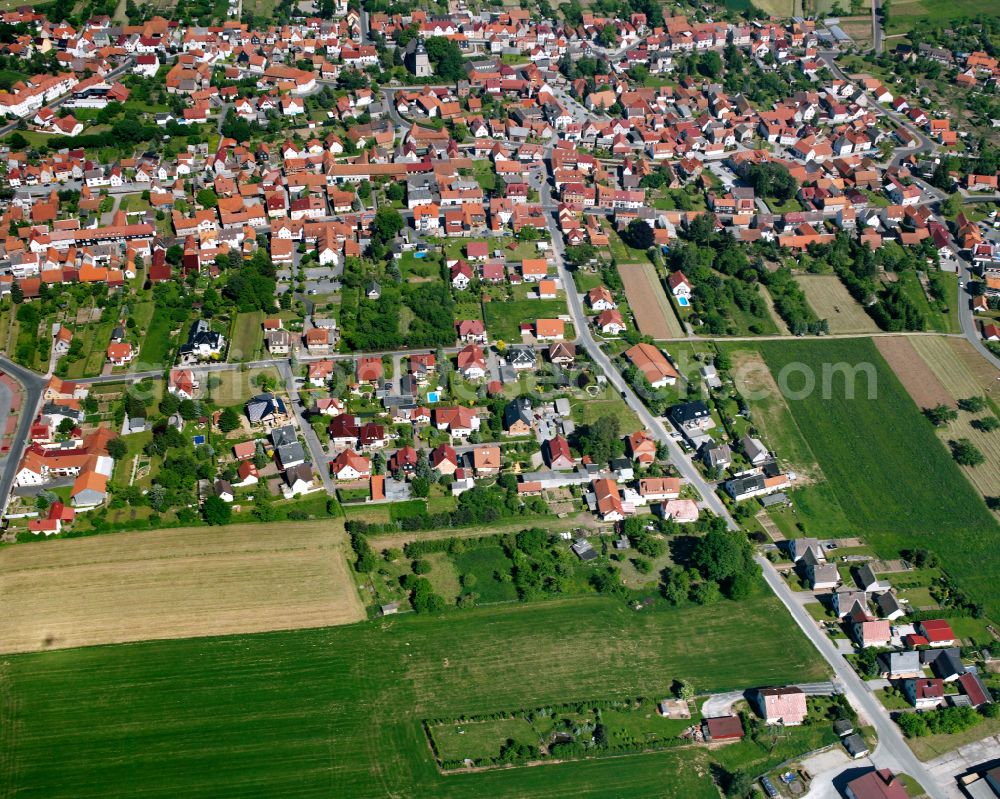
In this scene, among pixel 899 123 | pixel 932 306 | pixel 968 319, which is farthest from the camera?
pixel 899 123

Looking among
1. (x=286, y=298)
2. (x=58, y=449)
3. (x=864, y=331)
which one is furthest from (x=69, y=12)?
(x=864, y=331)

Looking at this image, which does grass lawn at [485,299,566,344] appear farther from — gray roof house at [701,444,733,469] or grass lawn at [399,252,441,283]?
gray roof house at [701,444,733,469]

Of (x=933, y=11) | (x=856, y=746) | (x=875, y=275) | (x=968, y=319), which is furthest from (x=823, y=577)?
(x=933, y=11)

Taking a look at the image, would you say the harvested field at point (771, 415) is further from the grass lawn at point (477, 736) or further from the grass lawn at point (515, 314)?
the grass lawn at point (477, 736)

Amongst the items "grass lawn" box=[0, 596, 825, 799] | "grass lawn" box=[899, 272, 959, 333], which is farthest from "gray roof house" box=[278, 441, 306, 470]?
"grass lawn" box=[899, 272, 959, 333]

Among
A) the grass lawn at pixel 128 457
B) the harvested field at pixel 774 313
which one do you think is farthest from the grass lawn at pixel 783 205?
the grass lawn at pixel 128 457

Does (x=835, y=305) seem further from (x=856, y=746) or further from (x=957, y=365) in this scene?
(x=856, y=746)

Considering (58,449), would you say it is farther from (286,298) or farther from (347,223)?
(347,223)
